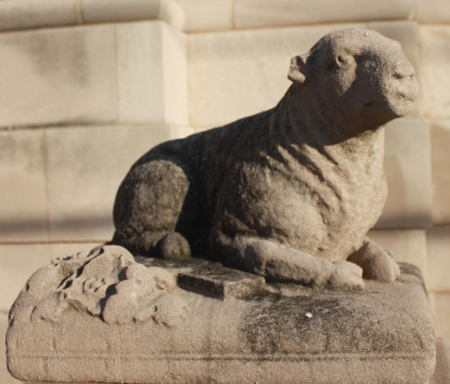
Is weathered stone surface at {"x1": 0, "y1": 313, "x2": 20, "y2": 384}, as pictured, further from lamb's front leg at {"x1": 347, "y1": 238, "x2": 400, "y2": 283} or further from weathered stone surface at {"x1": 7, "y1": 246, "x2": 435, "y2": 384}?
lamb's front leg at {"x1": 347, "y1": 238, "x2": 400, "y2": 283}

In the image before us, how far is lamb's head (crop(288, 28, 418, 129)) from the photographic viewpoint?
6.60ft

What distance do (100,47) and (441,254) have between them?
10.7ft

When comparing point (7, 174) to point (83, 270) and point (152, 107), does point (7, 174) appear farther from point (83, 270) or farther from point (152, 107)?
point (83, 270)

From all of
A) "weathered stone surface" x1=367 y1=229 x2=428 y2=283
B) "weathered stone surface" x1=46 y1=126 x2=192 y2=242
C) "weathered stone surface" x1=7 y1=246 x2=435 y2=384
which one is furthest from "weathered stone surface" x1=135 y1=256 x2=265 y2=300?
"weathered stone surface" x1=367 y1=229 x2=428 y2=283

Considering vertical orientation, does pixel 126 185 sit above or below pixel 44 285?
above

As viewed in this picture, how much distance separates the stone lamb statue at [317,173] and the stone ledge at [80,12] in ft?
6.01

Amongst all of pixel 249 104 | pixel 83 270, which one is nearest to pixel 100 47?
pixel 249 104

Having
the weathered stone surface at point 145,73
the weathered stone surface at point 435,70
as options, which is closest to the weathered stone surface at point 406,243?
the weathered stone surface at point 435,70

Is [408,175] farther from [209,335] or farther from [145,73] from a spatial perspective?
[209,335]

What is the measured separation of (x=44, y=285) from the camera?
2.23 metres

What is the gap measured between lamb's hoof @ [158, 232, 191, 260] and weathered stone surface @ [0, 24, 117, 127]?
174cm

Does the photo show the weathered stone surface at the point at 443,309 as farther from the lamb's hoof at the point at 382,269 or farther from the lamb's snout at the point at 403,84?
the lamb's snout at the point at 403,84

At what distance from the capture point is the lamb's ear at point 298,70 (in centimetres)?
224

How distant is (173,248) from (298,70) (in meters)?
1.09
